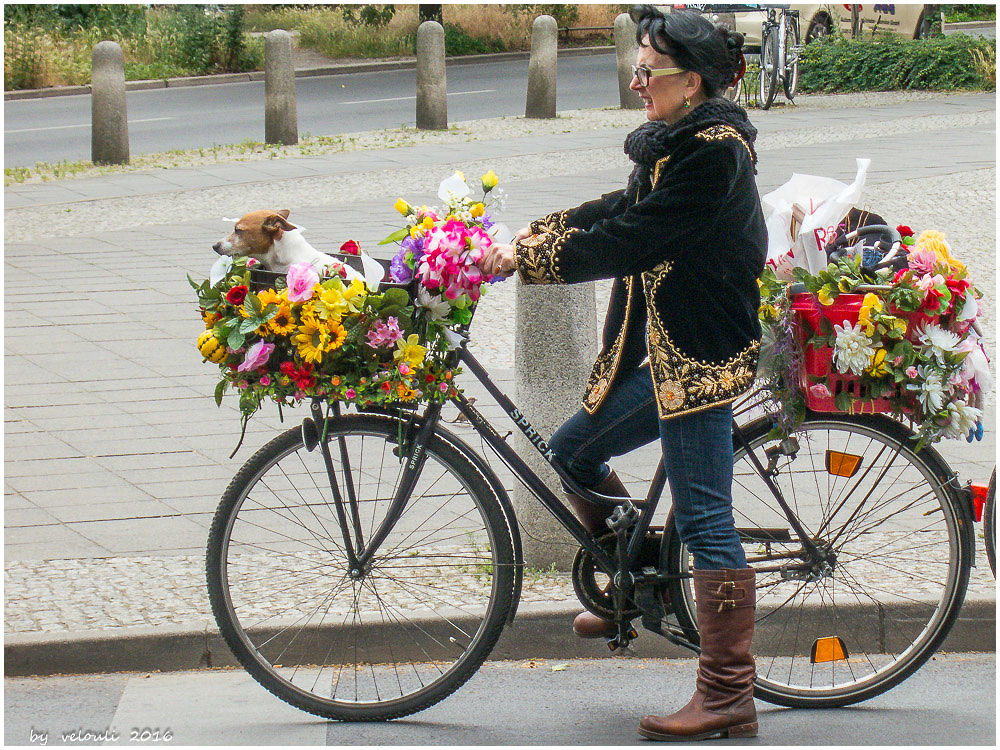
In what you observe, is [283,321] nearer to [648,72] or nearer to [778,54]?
[648,72]

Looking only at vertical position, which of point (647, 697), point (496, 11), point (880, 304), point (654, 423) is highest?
point (496, 11)

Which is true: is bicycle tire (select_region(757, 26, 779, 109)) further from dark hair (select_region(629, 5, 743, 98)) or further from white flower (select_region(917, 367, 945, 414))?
dark hair (select_region(629, 5, 743, 98))

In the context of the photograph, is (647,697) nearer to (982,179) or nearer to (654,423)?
(654,423)

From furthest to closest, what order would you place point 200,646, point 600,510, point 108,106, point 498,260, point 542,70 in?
point 542,70, point 108,106, point 200,646, point 600,510, point 498,260

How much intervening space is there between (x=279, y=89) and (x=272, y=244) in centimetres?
1144

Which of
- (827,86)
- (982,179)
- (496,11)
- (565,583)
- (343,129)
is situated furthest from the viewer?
(496,11)

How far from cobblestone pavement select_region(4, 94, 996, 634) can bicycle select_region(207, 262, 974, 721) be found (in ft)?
1.27

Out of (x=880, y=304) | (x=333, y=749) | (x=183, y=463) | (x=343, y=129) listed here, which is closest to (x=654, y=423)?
(x=880, y=304)

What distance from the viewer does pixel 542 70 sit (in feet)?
53.1

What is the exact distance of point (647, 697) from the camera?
3527 millimetres

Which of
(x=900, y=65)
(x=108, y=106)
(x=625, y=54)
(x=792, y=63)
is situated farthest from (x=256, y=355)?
(x=900, y=65)

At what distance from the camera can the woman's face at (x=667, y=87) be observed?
294 centimetres

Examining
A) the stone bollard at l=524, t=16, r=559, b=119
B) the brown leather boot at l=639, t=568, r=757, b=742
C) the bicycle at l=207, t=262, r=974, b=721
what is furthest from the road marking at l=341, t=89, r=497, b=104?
the brown leather boot at l=639, t=568, r=757, b=742

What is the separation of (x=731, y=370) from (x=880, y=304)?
1.43ft
